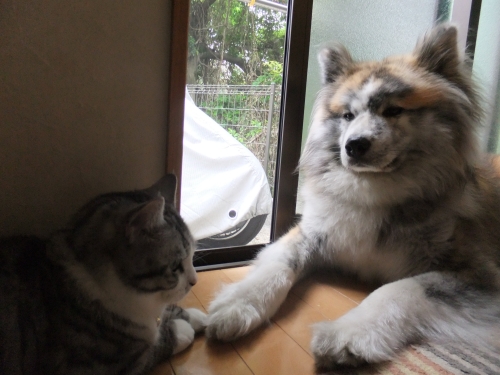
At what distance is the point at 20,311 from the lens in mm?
868

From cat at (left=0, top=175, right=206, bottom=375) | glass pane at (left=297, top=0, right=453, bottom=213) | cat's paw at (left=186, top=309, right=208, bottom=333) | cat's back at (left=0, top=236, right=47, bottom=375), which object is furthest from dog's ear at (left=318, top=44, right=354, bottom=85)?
cat's back at (left=0, top=236, right=47, bottom=375)

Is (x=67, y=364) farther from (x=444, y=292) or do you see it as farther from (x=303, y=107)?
(x=303, y=107)

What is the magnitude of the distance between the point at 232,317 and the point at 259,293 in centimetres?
15

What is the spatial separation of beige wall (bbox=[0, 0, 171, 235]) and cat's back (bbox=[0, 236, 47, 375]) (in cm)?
36

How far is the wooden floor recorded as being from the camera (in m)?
1.07

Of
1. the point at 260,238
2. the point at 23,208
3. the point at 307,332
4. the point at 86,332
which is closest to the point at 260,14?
→ the point at 260,238

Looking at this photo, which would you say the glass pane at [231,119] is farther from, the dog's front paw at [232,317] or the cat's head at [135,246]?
the cat's head at [135,246]

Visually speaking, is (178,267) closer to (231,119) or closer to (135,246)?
(135,246)

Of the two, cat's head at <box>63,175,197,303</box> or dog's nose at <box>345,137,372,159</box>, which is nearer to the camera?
cat's head at <box>63,175,197,303</box>

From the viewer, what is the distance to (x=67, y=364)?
856mm

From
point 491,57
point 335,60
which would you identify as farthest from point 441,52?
point 491,57

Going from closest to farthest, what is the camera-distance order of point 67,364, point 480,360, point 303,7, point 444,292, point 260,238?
point 67,364
point 480,360
point 444,292
point 303,7
point 260,238

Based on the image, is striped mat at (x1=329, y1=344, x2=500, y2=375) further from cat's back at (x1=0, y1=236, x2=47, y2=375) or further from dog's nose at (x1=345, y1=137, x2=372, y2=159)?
cat's back at (x1=0, y1=236, x2=47, y2=375)

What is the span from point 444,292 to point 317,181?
2.12 ft
